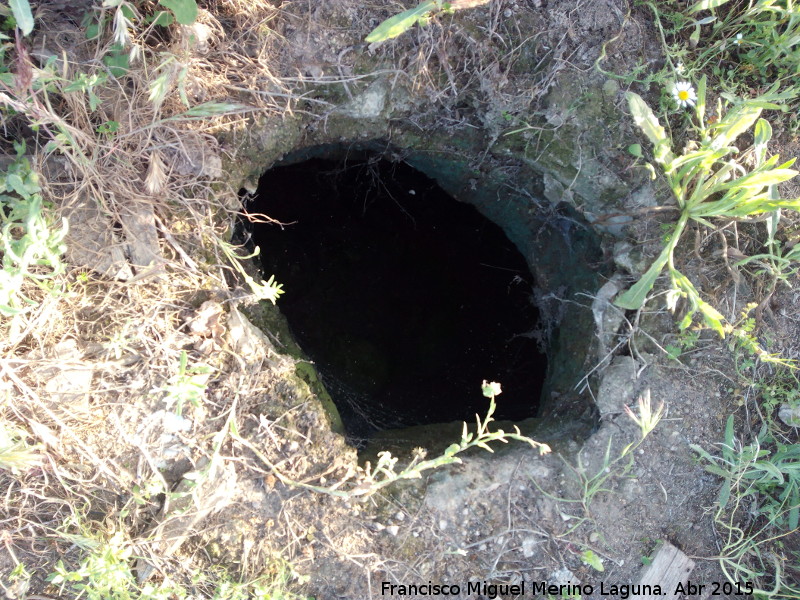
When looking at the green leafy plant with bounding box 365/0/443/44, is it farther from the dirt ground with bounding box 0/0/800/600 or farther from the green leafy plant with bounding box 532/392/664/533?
the green leafy plant with bounding box 532/392/664/533

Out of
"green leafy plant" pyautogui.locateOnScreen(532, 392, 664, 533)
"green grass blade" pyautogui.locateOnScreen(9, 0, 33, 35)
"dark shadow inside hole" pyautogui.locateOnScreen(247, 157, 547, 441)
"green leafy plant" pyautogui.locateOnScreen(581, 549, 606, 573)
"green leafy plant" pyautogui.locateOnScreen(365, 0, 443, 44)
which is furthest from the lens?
"dark shadow inside hole" pyautogui.locateOnScreen(247, 157, 547, 441)

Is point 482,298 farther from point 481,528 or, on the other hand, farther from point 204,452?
point 204,452

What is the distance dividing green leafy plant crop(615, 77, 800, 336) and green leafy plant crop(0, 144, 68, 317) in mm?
1779

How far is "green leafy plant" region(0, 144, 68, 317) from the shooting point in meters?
1.45

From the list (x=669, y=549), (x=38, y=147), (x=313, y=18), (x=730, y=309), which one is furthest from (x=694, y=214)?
(x=38, y=147)

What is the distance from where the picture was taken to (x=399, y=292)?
303 centimetres

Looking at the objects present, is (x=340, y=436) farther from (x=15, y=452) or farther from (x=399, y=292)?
(x=399, y=292)

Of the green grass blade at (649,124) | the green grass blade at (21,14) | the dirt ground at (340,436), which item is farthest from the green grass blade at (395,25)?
the green grass blade at (21,14)

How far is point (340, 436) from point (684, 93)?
166 cm

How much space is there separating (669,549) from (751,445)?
463 mm

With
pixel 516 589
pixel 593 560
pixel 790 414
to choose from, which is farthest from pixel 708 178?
pixel 516 589

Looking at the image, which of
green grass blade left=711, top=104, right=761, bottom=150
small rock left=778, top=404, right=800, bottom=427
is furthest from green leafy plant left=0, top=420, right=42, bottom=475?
small rock left=778, top=404, right=800, bottom=427

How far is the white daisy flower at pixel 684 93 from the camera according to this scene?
6.27ft

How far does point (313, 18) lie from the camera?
1.87 m
